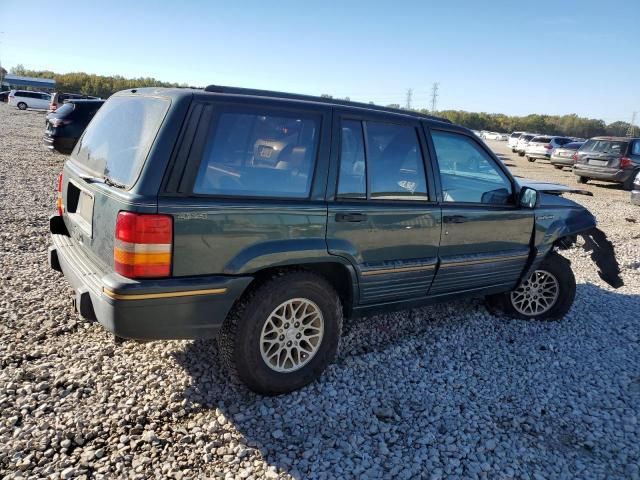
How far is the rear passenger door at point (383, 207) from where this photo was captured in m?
3.11

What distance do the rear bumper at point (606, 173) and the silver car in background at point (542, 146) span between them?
960cm

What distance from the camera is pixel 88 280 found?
8.95ft

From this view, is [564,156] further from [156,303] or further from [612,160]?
[156,303]

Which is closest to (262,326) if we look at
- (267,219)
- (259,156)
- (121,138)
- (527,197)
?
(267,219)

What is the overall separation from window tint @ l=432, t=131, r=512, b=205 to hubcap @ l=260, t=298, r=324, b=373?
1.42 m

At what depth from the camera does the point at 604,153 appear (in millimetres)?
16047

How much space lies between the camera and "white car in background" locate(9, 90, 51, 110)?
3912 centimetres

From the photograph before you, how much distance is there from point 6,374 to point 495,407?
3160mm

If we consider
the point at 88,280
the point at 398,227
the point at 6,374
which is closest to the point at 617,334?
the point at 398,227

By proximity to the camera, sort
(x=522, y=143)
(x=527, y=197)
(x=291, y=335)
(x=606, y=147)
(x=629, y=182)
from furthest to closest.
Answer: (x=522, y=143) < (x=606, y=147) < (x=629, y=182) < (x=527, y=197) < (x=291, y=335)

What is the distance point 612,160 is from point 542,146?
35.3 ft

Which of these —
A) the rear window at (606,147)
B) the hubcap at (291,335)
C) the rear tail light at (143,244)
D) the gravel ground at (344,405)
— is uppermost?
the rear window at (606,147)

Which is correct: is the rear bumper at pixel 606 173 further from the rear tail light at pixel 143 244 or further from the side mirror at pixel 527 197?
the rear tail light at pixel 143 244

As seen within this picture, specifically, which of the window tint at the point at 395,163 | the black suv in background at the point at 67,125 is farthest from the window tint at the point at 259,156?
the black suv in background at the point at 67,125
